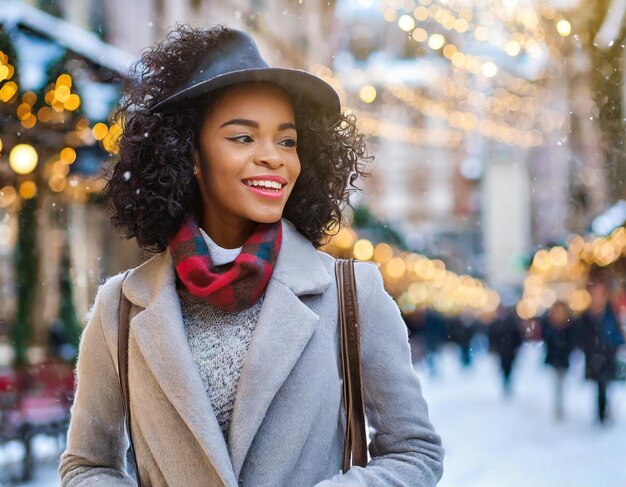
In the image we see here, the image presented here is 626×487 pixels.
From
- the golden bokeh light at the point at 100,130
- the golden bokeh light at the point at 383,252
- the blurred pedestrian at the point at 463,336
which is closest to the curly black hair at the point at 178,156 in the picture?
the golden bokeh light at the point at 100,130

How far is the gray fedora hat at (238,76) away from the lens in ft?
5.99

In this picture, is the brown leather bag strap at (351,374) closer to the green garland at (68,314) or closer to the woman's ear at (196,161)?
the woman's ear at (196,161)

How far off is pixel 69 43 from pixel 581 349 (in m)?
7.11

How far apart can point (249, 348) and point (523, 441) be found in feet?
25.0

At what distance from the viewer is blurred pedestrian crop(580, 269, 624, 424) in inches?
375

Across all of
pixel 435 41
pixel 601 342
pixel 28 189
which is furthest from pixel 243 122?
pixel 435 41

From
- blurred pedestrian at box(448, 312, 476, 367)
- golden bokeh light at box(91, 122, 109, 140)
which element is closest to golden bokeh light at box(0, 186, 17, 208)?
golden bokeh light at box(91, 122, 109, 140)

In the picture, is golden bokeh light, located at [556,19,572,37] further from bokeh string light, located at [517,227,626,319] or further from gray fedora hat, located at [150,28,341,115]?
gray fedora hat, located at [150,28,341,115]

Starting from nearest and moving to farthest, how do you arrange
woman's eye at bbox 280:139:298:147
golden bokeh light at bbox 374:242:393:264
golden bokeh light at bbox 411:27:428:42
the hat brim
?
the hat brim → woman's eye at bbox 280:139:298:147 → golden bokeh light at bbox 411:27:428:42 → golden bokeh light at bbox 374:242:393:264

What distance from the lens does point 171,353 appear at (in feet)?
5.93

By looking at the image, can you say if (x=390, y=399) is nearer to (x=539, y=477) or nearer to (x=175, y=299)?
(x=175, y=299)

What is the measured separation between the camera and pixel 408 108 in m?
18.2

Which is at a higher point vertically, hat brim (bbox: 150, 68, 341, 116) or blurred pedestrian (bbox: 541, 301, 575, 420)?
hat brim (bbox: 150, 68, 341, 116)

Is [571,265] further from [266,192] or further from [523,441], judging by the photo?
[266,192]
